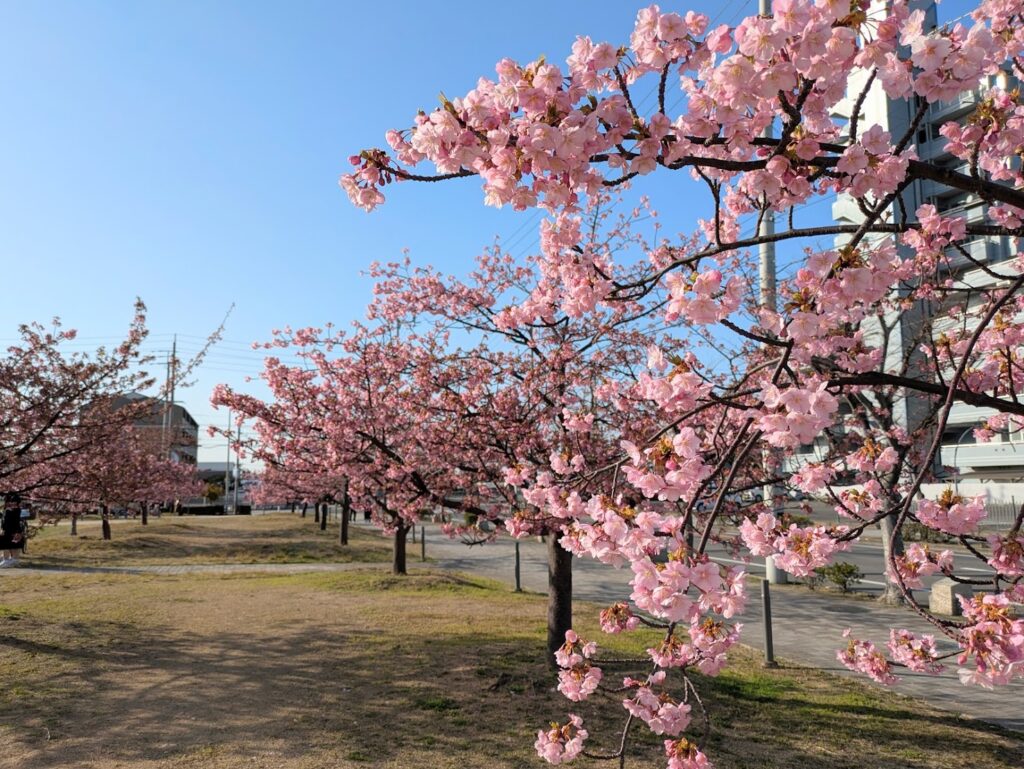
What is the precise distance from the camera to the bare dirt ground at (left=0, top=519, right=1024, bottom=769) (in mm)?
5324

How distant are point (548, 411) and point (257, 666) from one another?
4307 millimetres

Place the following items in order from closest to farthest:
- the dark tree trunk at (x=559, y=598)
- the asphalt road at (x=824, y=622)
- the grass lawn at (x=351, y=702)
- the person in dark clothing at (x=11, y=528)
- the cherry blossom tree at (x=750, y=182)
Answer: the cherry blossom tree at (x=750, y=182) < the grass lawn at (x=351, y=702) < the asphalt road at (x=824, y=622) < the dark tree trunk at (x=559, y=598) < the person in dark clothing at (x=11, y=528)

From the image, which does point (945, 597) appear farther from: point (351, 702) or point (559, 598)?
point (351, 702)

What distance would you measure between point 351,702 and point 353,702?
19 millimetres

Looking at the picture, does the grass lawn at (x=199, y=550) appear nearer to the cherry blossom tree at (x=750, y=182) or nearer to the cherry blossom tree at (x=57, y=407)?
the cherry blossom tree at (x=57, y=407)

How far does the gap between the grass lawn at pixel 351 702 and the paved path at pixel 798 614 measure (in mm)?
644

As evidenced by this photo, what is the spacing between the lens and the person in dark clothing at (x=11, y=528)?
10.1 m

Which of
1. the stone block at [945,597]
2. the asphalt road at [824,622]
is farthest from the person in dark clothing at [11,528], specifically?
the stone block at [945,597]

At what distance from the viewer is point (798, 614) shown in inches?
489

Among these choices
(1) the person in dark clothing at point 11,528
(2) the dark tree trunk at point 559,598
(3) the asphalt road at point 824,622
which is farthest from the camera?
(1) the person in dark clothing at point 11,528

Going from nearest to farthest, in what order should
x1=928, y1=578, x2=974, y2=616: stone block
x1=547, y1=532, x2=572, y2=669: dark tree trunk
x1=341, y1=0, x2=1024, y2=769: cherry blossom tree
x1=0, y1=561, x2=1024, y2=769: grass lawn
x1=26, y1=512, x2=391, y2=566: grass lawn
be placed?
1. x1=341, y1=0, x2=1024, y2=769: cherry blossom tree
2. x1=0, y1=561, x2=1024, y2=769: grass lawn
3. x1=547, y1=532, x2=572, y2=669: dark tree trunk
4. x1=928, y1=578, x2=974, y2=616: stone block
5. x1=26, y1=512, x2=391, y2=566: grass lawn

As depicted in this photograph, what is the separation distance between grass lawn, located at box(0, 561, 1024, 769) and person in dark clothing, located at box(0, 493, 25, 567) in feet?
3.43

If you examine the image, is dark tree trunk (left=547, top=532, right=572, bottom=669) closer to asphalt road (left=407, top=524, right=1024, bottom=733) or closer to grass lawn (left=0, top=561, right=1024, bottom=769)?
grass lawn (left=0, top=561, right=1024, bottom=769)

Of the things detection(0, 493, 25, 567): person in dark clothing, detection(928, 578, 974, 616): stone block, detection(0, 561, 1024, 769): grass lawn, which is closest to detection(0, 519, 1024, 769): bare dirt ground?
detection(0, 561, 1024, 769): grass lawn
